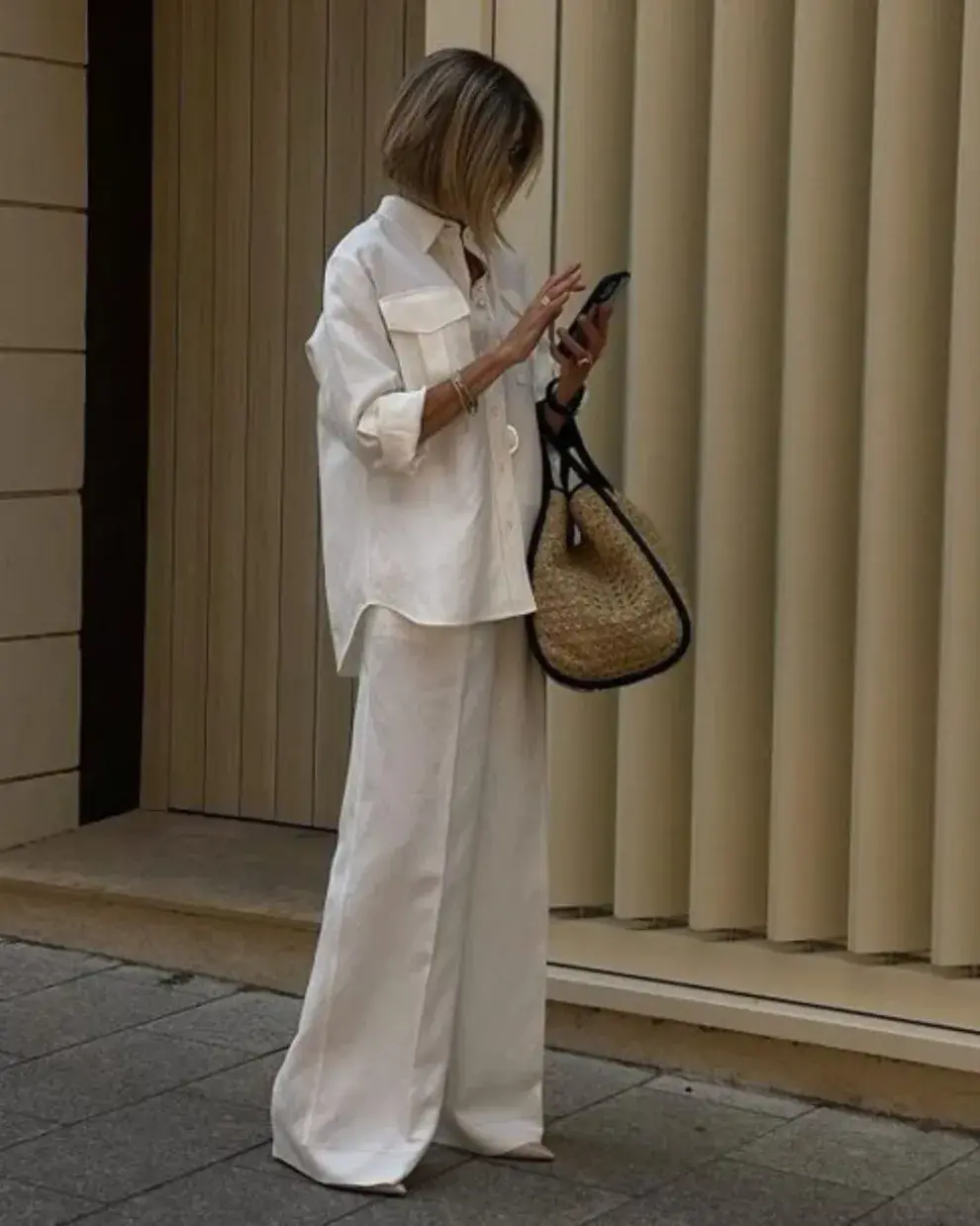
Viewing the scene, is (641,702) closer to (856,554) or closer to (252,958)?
(856,554)

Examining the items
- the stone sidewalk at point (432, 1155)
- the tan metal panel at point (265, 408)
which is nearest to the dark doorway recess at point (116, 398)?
the tan metal panel at point (265, 408)

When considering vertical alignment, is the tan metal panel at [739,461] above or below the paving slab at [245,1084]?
above

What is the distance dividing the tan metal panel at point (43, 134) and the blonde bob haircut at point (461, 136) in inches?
96.1

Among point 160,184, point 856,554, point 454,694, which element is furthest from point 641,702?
point 160,184

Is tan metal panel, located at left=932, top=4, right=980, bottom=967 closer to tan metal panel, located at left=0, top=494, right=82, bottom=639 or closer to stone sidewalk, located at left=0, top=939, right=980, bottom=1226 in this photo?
stone sidewalk, located at left=0, top=939, right=980, bottom=1226

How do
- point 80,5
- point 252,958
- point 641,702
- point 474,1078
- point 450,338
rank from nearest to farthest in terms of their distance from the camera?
point 450,338, point 474,1078, point 641,702, point 252,958, point 80,5

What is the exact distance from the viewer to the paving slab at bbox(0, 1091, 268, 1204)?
15.1ft

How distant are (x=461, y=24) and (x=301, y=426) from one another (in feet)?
5.46

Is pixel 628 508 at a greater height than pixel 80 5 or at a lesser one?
lesser

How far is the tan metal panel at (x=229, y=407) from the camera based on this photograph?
6953 mm

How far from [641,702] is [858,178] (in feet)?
4.15

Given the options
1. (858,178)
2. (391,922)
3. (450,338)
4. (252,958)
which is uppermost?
(858,178)

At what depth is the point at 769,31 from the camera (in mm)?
5156

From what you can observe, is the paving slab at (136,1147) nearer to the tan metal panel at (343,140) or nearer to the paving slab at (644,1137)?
the paving slab at (644,1137)
